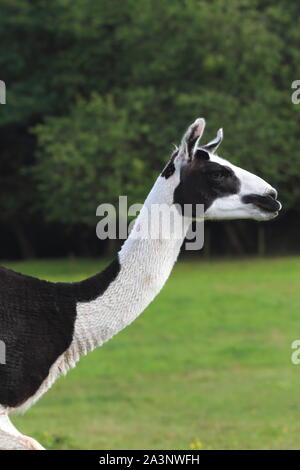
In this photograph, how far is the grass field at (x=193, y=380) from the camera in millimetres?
10750

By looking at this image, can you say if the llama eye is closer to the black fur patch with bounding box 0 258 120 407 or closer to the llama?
the llama

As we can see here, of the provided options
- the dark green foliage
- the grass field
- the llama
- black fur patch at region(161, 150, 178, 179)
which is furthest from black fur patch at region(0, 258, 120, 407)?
the dark green foliage

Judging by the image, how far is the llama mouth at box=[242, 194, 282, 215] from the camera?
3951mm

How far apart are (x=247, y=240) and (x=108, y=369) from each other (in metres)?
18.1

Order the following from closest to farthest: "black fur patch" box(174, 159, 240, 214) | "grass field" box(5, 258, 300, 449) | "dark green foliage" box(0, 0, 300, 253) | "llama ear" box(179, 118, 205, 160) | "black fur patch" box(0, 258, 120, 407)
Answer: "black fur patch" box(0, 258, 120, 407)
"llama ear" box(179, 118, 205, 160)
"black fur patch" box(174, 159, 240, 214)
"grass field" box(5, 258, 300, 449)
"dark green foliage" box(0, 0, 300, 253)

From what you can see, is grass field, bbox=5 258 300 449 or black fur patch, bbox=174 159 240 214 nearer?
black fur patch, bbox=174 159 240 214

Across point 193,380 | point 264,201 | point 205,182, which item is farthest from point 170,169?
point 193,380

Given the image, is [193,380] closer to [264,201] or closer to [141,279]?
[141,279]

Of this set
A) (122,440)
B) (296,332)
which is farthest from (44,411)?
(296,332)

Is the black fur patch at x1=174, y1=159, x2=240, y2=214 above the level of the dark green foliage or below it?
below

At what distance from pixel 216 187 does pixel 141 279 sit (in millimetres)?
504

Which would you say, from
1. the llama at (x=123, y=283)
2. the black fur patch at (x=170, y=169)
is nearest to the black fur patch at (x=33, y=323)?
the llama at (x=123, y=283)

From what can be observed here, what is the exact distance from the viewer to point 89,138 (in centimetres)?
2939

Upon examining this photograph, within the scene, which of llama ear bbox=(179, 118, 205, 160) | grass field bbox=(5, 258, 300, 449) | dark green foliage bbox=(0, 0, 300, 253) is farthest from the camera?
dark green foliage bbox=(0, 0, 300, 253)
